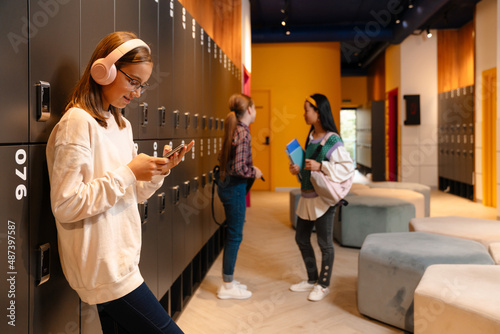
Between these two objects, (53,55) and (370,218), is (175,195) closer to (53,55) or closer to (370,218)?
(53,55)

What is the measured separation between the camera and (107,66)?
1386 millimetres

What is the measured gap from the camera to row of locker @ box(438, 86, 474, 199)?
27.7 feet

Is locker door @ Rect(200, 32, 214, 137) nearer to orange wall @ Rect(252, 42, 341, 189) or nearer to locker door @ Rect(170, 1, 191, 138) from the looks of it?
locker door @ Rect(170, 1, 191, 138)

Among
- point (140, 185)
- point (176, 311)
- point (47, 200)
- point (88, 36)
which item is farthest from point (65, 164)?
point (176, 311)

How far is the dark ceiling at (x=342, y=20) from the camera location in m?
8.59

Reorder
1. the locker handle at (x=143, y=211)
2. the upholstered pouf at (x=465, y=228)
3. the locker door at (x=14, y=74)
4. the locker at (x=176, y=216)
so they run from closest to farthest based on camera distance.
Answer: the locker door at (x=14, y=74)
the locker handle at (x=143, y=211)
the locker at (x=176, y=216)
the upholstered pouf at (x=465, y=228)

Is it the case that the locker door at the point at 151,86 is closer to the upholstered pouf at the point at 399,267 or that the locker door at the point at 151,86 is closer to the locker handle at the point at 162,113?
the locker handle at the point at 162,113

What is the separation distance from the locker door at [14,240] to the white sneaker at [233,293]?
2250mm

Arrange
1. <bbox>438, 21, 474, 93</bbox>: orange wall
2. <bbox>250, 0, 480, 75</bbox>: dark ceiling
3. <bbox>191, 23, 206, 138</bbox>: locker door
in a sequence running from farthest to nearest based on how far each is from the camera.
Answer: <bbox>438, 21, 474, 93</bbox>: orange wall, <bbox>250, 0, 480, 75</bbox>: dark ceiling, <bbox>191, 23, 206, 138</bbox>: locker door

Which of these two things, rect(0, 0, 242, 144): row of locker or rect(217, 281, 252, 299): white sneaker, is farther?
rect(217, 281, 252, 299): white sneaker

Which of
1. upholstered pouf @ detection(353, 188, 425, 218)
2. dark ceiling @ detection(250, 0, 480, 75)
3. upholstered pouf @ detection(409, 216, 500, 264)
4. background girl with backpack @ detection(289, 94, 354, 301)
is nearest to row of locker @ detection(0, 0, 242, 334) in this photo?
background girl with backpack @ detection(289, 94, 354, 301)

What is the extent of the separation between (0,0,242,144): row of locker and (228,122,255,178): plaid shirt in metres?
0.34

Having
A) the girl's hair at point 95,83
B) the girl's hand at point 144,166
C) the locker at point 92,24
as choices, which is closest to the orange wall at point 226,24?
the locker at point 92,24

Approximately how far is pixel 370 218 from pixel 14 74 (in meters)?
4.19
